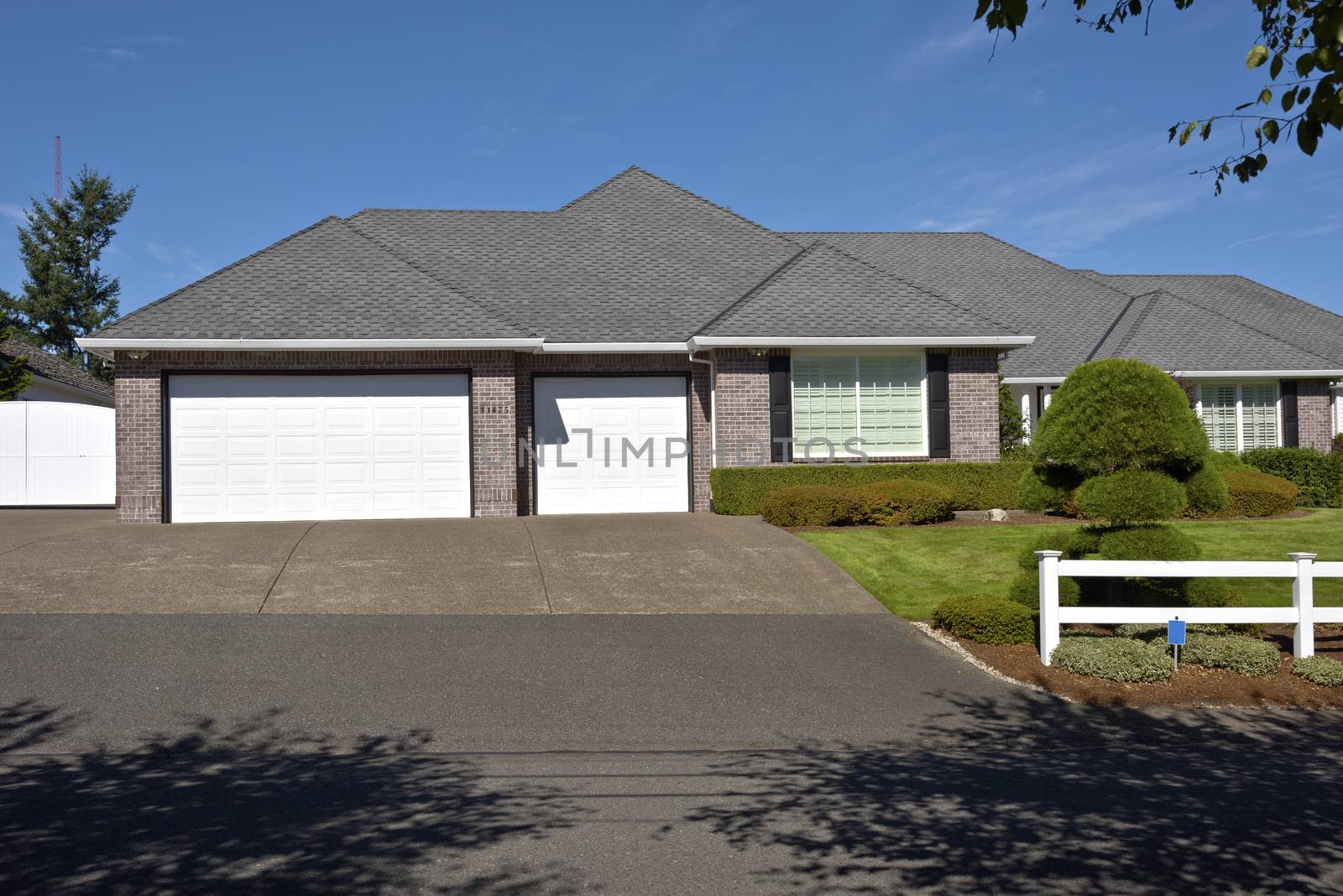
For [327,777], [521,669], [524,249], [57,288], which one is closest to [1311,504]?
[524,249]

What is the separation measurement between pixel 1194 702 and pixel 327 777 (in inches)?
268

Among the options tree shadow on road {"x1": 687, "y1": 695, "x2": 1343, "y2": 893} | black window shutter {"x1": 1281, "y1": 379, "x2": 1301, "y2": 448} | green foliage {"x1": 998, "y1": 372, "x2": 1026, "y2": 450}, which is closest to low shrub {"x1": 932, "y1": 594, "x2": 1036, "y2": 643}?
tree shadow on road {"x1": 687, "y1": 695, "x2": 1343, "y2": 893}

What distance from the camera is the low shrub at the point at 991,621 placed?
10.4 meters

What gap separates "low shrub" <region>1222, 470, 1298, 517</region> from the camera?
1802 centimetres

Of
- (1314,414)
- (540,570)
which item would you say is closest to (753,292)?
(540,570)

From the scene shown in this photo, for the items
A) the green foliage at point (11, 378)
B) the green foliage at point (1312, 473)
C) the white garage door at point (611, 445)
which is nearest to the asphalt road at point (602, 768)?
the white garage door at point (611, 445)

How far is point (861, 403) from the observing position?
62.1 feet

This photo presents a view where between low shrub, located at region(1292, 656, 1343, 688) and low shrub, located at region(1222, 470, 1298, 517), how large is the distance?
9349 mm

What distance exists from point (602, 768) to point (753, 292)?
45.6 ft

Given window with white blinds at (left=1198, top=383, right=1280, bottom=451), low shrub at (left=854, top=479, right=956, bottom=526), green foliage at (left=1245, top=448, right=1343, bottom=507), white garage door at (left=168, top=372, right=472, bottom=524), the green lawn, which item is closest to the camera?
the green lawn

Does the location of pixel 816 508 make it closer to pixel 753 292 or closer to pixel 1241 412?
pixel 753 292

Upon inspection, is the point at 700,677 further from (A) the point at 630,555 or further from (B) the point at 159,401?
(B) the point at 159,401

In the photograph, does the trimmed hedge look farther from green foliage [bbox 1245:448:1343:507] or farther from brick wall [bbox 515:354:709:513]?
green foliage [bbox 1245:448:1343:507]

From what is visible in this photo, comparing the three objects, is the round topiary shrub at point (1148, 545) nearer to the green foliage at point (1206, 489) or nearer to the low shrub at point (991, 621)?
the green foliage at point (1206, 489)
